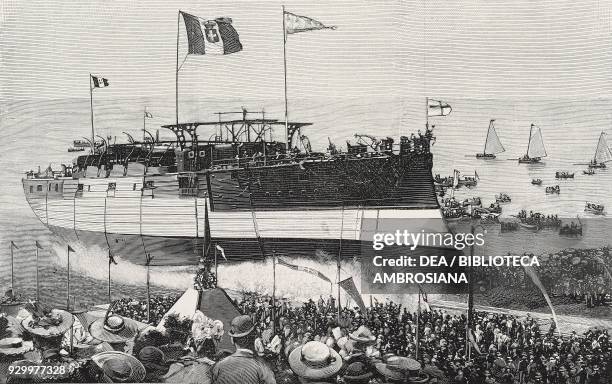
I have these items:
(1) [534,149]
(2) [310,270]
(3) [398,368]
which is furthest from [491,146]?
(3) [398,368]

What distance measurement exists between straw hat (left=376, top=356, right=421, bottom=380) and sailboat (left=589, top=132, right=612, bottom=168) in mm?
2406

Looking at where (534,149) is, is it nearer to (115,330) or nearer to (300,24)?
(300,24)

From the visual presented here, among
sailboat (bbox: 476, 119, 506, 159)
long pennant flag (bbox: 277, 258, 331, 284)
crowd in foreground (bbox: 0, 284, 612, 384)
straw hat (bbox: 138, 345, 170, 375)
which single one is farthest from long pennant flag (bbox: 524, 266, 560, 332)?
straw hat (bbox: 138, 345, 170, 375)

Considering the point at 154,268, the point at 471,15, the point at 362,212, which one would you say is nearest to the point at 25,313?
the point at 154,268

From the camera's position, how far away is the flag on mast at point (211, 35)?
641cm

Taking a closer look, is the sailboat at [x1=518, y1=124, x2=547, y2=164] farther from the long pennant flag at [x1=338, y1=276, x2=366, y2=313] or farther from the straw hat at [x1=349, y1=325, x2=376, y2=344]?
the straw hat at [x1=349, y1=325, x2=376, y2=344]

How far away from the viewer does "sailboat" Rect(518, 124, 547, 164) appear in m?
6.18

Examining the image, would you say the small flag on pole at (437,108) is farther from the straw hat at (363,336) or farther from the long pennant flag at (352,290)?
the straw hat at (363,336)

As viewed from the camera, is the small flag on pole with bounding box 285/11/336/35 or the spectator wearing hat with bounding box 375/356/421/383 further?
the small flag on pole with bounding box 285/11/336/35

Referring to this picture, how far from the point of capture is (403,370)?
20.2 ft

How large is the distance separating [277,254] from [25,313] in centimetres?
257

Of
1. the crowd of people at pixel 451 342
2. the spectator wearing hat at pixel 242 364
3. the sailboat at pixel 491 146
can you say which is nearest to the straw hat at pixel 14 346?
the spectator wearing hat at pixel 242 364

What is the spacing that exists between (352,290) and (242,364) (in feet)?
4.02

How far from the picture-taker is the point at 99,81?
6.61m
